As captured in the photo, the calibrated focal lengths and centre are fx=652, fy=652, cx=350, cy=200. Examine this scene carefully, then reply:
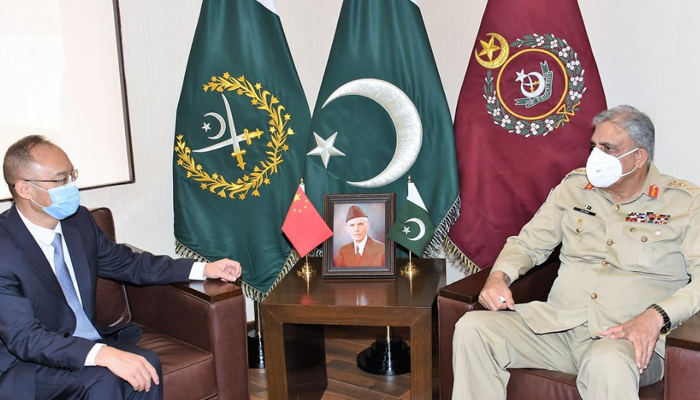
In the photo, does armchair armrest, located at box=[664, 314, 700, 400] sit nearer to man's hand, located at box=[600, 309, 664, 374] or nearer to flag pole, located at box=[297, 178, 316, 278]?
man's hand, located at box=[600, 309, 664, 374]

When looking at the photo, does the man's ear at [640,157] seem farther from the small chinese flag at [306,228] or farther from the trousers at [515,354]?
the small chinese flag at [306,228]

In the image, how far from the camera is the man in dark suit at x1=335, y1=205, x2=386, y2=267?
103 inches

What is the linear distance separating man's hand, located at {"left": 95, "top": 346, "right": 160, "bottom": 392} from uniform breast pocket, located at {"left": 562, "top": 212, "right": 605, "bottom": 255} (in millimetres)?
1452

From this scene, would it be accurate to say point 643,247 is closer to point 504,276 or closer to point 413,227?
point 504,276

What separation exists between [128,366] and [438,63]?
2190mm

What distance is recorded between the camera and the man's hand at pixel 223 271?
2.37m

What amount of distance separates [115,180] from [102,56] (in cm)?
56

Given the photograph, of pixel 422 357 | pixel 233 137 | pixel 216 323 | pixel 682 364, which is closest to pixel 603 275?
pixel 682 364

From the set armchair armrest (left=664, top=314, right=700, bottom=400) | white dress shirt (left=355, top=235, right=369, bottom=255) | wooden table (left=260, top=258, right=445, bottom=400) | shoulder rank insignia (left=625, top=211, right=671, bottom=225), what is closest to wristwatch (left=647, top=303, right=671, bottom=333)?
armchair armrest (left=664, top=314, right=700, bottom=400)

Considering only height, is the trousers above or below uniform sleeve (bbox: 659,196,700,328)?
below

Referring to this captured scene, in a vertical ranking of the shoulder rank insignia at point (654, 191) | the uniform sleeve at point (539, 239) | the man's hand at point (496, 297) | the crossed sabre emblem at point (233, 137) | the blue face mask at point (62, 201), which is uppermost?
the crossed sabre emblem at point (233, 137)

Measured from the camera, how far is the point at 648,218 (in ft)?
7.01

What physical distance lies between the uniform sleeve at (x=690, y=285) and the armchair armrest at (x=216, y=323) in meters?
1.37

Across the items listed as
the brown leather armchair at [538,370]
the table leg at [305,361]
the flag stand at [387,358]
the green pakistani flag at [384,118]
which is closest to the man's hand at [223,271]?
the table leg at [305,361]
